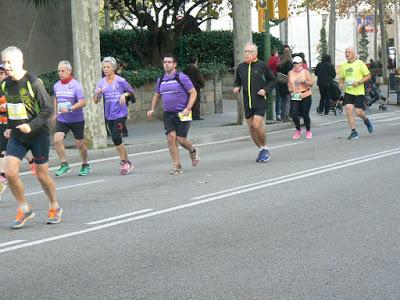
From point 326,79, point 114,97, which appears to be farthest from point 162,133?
point 114,97

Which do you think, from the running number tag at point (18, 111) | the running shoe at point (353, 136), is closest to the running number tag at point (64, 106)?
the running number tag at point (18, 111)

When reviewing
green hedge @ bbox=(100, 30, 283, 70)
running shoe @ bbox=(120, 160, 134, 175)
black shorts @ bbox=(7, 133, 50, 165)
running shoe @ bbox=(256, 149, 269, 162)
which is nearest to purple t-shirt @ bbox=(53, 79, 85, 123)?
running shoe @ bbox=(120, 160, 134, 175)

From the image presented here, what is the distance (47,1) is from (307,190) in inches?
626

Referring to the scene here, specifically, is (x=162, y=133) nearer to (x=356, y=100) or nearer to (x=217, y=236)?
(x=356, y=100)

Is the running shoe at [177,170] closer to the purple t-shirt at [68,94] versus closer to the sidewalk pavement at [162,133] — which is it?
the purple t-shirt at [68,94]

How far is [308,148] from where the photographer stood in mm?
17000

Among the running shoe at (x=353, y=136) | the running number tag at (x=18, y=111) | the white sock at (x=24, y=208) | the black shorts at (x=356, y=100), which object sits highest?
the running number tag at (x=18, y=111)

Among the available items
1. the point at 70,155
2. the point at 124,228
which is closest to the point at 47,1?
the point at 70,155

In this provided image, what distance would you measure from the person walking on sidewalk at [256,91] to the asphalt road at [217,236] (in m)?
0.65

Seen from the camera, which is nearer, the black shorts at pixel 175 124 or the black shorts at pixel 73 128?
the black shorts at pixel 175 124

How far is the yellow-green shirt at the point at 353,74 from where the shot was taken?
17.8 m

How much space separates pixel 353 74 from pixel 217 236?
1006cm

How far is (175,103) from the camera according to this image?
1370 cm

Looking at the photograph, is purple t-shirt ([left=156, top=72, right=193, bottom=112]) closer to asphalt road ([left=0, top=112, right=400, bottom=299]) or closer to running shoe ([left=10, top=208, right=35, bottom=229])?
asphalt road ([left=0, top=112, right=400, bottom=299])
